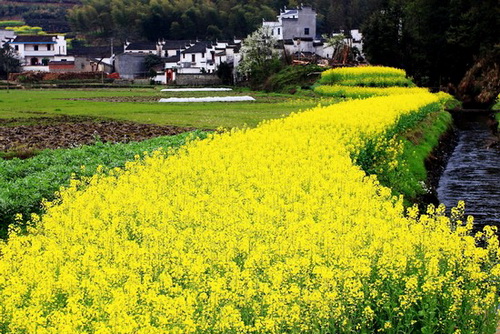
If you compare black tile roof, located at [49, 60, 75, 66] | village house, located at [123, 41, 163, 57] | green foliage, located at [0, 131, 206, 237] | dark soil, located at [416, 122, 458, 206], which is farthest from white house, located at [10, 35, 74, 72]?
green foliage, located at [0, 131, 206, 237]

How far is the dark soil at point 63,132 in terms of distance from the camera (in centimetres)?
2242

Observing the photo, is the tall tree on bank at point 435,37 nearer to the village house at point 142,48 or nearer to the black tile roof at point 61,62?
the black tile roof at point 61,62

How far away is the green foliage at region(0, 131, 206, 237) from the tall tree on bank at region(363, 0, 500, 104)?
40.9 meters

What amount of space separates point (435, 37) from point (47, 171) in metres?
52.6

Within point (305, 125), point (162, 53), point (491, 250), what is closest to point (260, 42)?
point (162, 53)

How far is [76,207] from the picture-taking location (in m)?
9.83

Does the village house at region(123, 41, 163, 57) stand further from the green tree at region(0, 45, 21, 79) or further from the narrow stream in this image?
the narrow stream

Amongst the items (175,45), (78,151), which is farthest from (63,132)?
(175,45)

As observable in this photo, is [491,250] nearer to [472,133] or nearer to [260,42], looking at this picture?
[472,133]

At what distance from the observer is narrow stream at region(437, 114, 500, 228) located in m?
17.2

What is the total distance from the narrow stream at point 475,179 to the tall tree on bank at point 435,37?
25.3m

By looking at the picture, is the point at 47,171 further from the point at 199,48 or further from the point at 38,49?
the point at 38,49

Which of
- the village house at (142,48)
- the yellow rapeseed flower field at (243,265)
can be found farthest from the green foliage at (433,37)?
the village house at (142,48)

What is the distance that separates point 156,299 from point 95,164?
10129 mm
